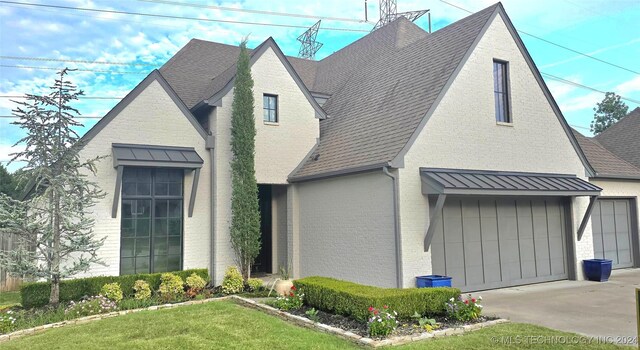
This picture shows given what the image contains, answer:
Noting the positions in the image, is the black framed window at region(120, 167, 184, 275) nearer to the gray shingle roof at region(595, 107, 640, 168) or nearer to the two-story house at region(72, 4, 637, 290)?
the two-story house at region(72, 4, 637, 290)

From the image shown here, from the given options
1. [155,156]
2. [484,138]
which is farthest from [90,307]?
[484,138]

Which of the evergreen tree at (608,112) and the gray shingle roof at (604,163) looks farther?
the evergreen tree at (608,112)

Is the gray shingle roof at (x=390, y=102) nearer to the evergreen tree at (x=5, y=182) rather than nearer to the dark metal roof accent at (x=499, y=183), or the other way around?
the dark metal roof accent at (x=499, y=183)

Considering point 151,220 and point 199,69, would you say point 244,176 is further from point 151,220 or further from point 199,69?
point 199,69

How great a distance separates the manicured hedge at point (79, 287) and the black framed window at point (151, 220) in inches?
36.1

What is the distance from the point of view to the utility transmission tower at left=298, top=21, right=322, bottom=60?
29173 millimetres

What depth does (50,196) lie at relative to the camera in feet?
33.0

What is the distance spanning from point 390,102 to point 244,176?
4874 millimetres

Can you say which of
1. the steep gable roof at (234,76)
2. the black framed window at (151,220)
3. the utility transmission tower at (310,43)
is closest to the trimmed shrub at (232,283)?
the black framed window at (151,220)

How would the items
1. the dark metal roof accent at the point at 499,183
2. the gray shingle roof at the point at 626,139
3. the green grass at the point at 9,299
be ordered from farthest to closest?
the gray shingle roof at the point at 626,139, the green grass at the point at 9,299, the dark metal roof accent at the point at 499,183

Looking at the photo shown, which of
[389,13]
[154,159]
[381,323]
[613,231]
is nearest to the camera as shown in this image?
[381,323]

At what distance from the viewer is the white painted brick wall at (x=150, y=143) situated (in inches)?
473

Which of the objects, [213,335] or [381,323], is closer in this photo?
[381,323]

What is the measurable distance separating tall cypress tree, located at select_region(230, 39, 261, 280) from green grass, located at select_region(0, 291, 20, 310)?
5.67 meters
